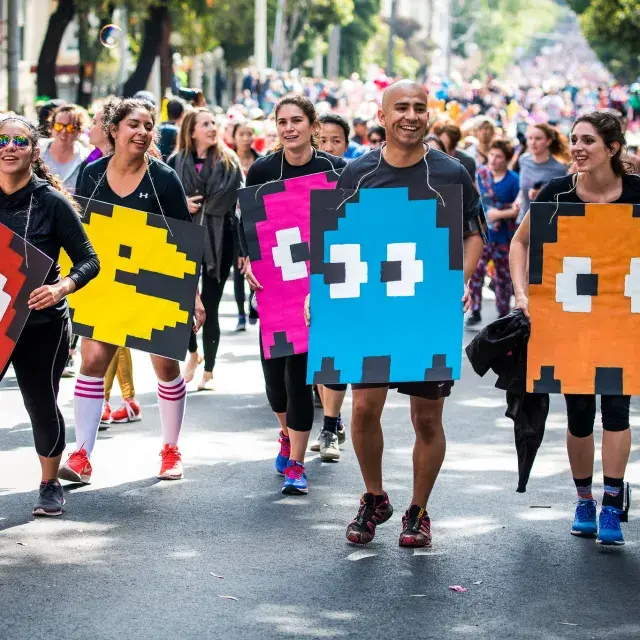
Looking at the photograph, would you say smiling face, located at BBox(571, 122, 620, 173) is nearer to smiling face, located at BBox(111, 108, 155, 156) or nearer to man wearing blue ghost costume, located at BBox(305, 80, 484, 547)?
man wearing blue ghost costume, located at BBox(305, 80, 484, 547)

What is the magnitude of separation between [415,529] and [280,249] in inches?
72.9

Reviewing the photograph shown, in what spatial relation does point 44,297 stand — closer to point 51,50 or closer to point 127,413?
point 127,413

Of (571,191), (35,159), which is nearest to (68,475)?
(35,159)

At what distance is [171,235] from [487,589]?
2.67 metres

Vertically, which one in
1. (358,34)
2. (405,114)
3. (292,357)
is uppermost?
(358,34)

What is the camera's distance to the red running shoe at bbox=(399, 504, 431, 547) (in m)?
6.43

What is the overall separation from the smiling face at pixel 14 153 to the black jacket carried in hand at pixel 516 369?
2.01m

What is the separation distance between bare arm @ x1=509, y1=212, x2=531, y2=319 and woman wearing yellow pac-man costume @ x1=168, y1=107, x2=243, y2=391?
14.3ft

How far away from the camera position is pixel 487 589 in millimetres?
5836

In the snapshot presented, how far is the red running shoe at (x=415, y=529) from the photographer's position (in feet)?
21.1

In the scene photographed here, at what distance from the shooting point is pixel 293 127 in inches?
303

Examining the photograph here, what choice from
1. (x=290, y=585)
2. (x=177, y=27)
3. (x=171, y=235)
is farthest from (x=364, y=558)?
(x=177, y=27)

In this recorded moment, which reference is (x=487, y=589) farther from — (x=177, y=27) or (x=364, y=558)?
(x=177, y=27)

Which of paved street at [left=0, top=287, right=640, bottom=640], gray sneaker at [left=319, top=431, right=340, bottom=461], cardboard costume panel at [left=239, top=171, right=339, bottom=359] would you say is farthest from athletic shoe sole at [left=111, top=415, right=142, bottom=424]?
cardboard costume panel at [left=239, top=171, right=339, bottom=359]
